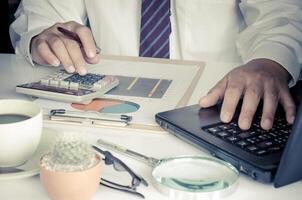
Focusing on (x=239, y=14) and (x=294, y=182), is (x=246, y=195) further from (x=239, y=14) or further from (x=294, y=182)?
(x=239, y=14)

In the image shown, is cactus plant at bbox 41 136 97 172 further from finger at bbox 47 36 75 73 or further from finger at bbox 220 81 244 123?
finger at bbox 47 36 75 73

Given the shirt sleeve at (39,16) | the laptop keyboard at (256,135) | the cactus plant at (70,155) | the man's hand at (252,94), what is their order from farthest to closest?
the shirt sleeve at (39,16)
the man's hand at (252,94)
the laptop keyboard at (256,135)
the cactus plant at (70,155)

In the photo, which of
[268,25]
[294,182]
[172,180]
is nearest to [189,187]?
[172,180]

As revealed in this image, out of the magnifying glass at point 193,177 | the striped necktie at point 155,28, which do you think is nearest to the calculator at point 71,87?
the magnifying glass at point 193,177

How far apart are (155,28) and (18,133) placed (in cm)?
82

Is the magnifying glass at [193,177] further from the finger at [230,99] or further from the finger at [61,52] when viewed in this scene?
the finger at [61,52]

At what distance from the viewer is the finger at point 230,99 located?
0.88 meters

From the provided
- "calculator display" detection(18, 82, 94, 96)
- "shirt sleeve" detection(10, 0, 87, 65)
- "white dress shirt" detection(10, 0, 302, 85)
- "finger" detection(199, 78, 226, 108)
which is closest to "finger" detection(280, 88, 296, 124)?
"finger" detection(199, 78, 226, 108)

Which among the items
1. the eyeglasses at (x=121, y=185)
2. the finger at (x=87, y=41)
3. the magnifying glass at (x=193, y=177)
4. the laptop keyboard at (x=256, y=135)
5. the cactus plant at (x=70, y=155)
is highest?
the finger at (x=87, y=41)

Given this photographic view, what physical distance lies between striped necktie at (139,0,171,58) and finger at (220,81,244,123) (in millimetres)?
493

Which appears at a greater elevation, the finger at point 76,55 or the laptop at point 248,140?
the finger at point 76,55

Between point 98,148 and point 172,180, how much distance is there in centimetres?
16

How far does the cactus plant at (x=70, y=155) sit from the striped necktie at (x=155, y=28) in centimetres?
84

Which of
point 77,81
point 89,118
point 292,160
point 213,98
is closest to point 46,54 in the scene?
point 77,81
